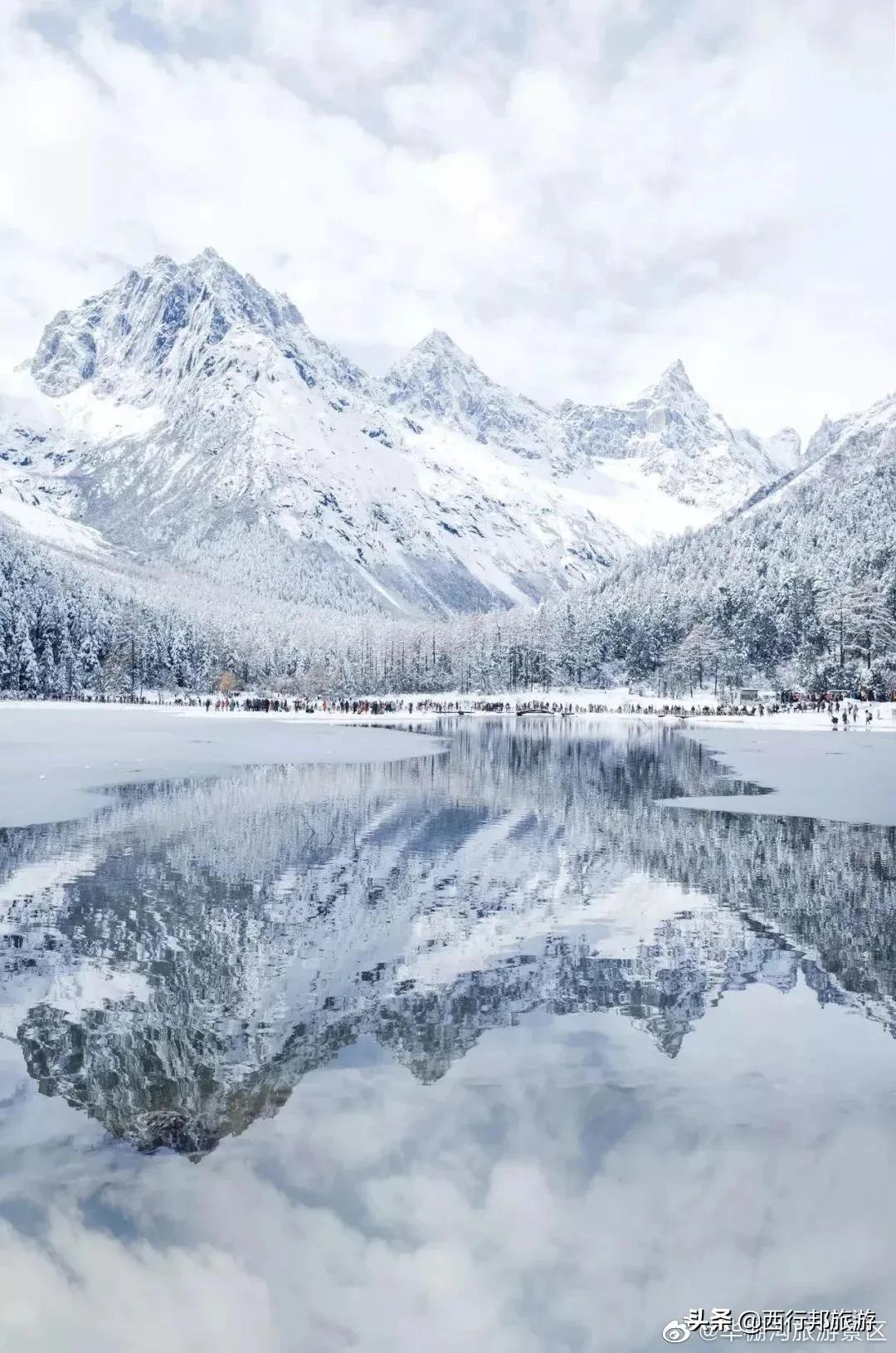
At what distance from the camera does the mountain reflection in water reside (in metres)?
10.8

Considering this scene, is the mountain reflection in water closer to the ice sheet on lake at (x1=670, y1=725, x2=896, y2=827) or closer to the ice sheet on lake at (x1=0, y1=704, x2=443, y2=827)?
the ice sheet on lake at (x1=670, y1=725, x2=896, y2=827)

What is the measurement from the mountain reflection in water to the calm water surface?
2.6 inches

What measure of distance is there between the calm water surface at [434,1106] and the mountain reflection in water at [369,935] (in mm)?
66

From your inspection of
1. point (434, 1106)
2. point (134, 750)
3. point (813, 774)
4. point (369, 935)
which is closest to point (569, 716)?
Result: point (134, 750)

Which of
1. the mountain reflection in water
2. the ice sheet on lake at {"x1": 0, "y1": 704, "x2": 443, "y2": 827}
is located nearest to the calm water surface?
the mountain reflection in water

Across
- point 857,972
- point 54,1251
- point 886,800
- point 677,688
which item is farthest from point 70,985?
point 677,688

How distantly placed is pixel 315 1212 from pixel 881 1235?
463 cm

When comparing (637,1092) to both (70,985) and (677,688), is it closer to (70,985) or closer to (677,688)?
(70,985)

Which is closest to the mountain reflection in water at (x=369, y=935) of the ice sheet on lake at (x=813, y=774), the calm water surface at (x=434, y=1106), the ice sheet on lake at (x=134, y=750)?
the calm water surface at (x=434, y=1106)

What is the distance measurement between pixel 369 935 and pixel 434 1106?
5.65 m

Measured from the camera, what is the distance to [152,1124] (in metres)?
9.21

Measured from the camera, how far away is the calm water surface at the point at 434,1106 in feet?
23.6

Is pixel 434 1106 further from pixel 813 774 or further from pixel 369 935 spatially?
pixel 813 774

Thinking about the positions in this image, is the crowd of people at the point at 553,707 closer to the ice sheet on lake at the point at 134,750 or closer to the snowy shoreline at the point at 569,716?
the snowy shoreline at the point at 569,716
